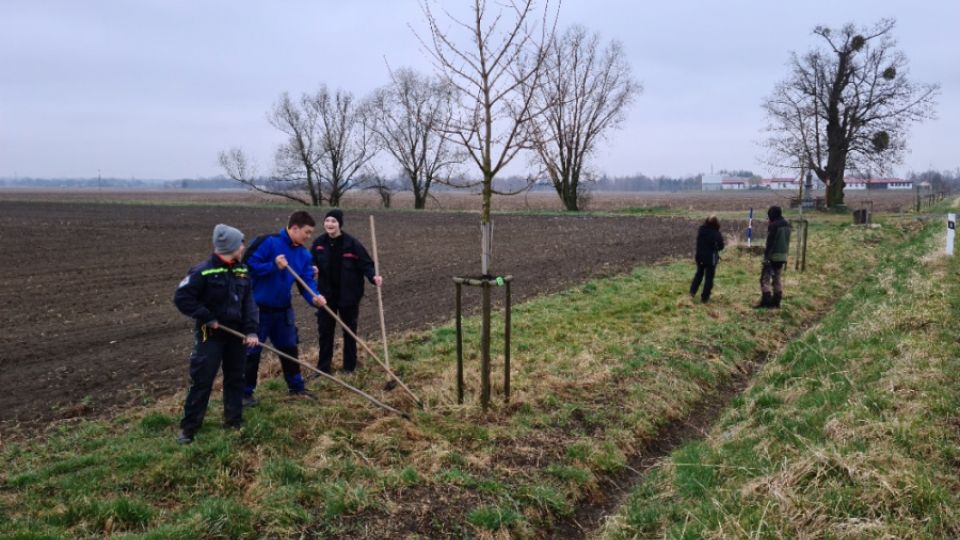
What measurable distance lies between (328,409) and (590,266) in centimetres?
1214

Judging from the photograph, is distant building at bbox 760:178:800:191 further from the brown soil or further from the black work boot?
the black work boot

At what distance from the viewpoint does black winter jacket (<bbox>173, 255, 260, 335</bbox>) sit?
18.8ft

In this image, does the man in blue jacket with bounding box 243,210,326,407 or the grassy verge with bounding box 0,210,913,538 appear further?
the man in blue jacket with bounding box 243,210,326,407

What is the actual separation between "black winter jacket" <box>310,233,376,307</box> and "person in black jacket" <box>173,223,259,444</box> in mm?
1685

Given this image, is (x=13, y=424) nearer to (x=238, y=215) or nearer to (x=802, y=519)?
(x=802, y=519)

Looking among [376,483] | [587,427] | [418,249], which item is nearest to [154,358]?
[376,483]

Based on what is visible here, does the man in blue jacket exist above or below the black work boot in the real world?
above

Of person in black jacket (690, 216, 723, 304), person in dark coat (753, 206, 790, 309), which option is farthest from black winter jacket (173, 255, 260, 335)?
person in dark coat (753, 206, 790, 309)

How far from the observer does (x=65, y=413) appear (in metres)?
7.03

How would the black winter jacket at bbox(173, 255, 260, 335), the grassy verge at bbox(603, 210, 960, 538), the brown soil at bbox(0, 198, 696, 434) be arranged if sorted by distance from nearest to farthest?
the grassy verge at bbox(603, 210, 960, 538), the black winter jacket at bbox(173, 255, 260, 335), the brown soil at bbox(0, 198, 696, 434)

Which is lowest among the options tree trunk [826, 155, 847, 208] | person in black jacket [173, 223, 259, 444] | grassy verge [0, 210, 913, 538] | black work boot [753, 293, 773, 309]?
grassy verge [0, 210, 913, 538]

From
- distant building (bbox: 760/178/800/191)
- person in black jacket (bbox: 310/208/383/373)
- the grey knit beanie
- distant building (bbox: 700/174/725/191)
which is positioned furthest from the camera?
distant building (bbox: 700/174/725/191)

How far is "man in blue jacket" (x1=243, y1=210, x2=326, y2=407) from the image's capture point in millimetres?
6883

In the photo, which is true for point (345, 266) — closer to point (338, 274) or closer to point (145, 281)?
point (338, 274)
